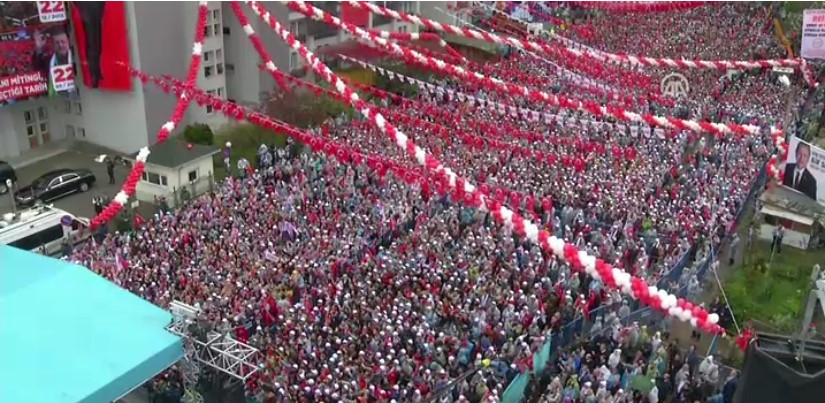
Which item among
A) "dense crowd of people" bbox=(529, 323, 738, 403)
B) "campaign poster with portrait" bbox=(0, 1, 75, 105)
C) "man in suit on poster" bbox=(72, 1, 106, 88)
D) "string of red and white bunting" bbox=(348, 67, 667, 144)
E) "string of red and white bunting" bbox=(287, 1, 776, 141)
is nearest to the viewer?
"dense crowd of people" bbox=(529, 323, 738, 403)

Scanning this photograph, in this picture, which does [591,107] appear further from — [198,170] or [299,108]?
[299,108]

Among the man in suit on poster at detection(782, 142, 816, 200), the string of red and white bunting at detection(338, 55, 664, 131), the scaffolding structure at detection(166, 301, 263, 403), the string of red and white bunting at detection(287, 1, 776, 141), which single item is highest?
the string of red and white bunting at detection(287, 1, 776, 141)

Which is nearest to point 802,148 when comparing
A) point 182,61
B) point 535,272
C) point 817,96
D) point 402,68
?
point 535,272

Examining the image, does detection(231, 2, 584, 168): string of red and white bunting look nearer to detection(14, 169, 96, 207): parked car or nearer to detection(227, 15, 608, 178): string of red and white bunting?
detection(227, 15, 608, 178): string of red and white bunting

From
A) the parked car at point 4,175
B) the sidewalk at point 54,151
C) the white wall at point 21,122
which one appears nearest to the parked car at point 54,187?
the parked car at point 4,175

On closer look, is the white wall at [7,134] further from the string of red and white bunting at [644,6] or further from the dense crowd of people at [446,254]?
the string of red and white bunting at [644,6]

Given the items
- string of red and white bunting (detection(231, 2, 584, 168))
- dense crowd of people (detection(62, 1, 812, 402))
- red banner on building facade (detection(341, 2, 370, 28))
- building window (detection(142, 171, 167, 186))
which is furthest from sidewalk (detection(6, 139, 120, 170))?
red banner on building facade (detection(341, 2, 370, 28))
